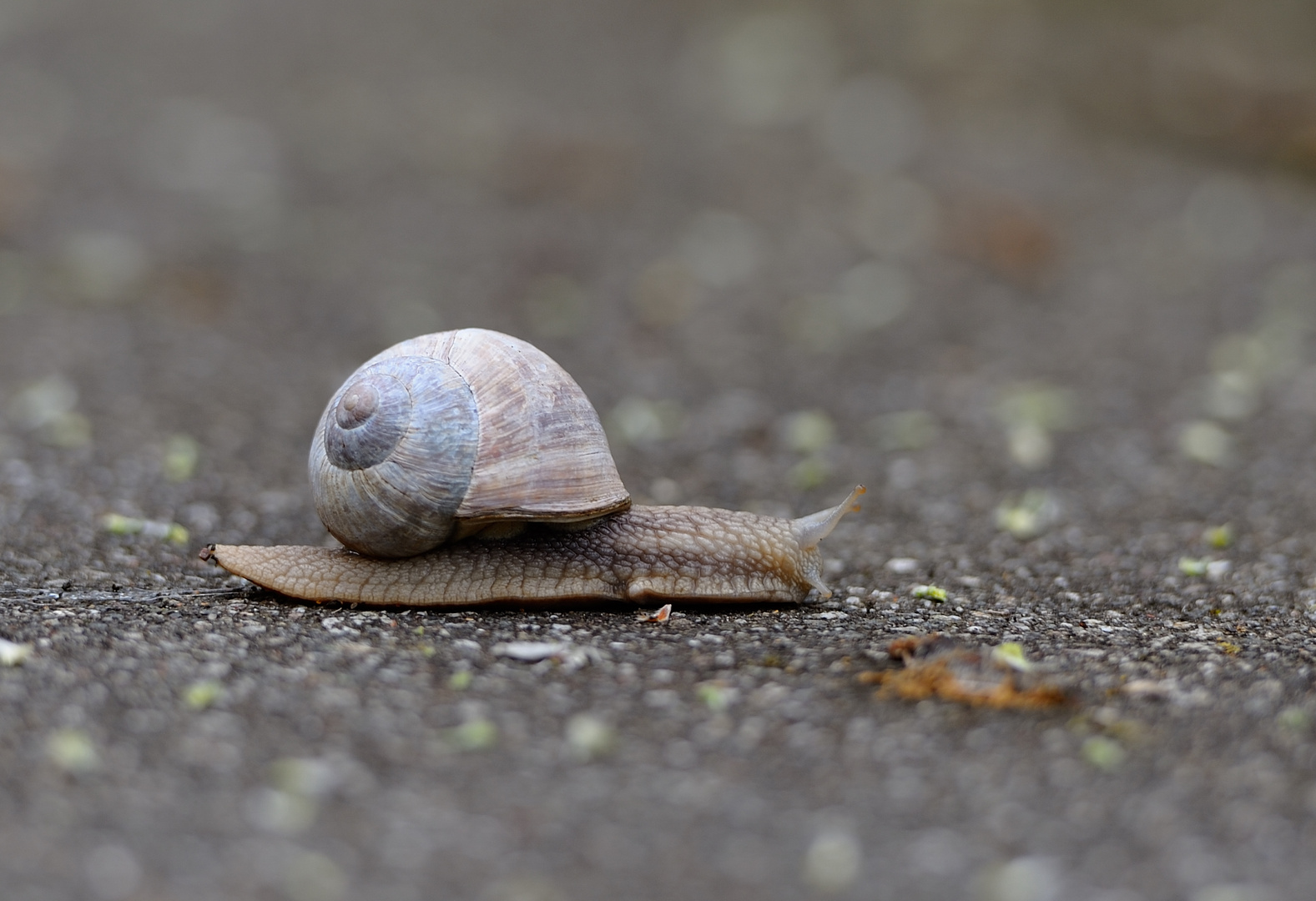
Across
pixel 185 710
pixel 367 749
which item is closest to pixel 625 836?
pixel 367 749

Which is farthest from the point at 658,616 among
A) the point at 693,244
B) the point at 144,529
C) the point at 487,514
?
the point at 693,244

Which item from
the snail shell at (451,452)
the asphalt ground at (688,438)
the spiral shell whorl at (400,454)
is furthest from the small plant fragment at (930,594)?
the spiral shell whorl at (400,454)

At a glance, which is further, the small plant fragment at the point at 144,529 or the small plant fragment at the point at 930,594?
the small plant fragment at the point at 144,529

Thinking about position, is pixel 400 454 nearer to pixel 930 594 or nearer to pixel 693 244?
pixel 930 594

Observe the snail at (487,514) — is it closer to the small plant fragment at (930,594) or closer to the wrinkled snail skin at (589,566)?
the wrinkled snail skin at (589,566)

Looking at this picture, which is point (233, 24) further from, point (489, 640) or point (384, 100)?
point (489, 640)

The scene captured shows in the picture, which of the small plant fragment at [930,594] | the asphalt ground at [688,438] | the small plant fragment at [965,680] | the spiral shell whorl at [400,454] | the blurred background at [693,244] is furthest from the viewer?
the blurred background at [693,244]

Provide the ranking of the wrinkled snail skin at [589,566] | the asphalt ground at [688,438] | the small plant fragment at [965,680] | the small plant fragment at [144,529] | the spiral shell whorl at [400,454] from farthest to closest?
the small plant fragment at [144,529], the wrinkled snail skin at [589,566], the spiral shell whorl at [400,454], the small plant fragment at [965,680], the asphalt ground at [688,438]
